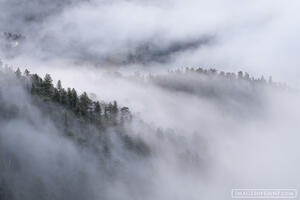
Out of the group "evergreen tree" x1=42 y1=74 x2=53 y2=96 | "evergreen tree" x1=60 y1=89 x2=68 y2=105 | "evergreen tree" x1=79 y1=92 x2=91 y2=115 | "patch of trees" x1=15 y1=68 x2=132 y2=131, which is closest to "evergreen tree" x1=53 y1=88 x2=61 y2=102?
"patch of trees" x1=15 y1=68 x2=132 y2=131

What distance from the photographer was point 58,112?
455 ft

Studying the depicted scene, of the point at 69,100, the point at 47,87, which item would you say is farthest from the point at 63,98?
the point at 47,87

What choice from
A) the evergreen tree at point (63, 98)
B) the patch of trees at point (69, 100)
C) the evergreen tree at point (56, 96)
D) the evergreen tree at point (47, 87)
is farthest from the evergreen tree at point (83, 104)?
the evergreen tree at point (47, 87)

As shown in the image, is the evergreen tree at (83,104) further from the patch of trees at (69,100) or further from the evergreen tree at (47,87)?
the evergreen tree at (47,87)

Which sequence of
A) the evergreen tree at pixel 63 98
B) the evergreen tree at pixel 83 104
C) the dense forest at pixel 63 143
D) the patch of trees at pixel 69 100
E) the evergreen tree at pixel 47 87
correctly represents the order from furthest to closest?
the evergreen tree at pixel 83 104, the evergreen tree at pixel 47 87, the evergreen tree at pixel 63 98, the patch of trees at pixel 69 100, the dense forest at pixel 63 143

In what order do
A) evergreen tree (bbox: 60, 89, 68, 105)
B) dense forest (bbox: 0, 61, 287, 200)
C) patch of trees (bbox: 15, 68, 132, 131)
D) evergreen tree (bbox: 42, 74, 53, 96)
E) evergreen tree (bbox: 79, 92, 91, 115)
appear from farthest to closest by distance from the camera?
evergreen tree (bbox: 79, 92, 91, 115) < evergreen tree (bbox: 42, 74, 53, 96) < evergreen tree (bbox: 60, 89, 68, 105) < patch of trees (bbox: 15, 68, 132, 131) < dense forest (bbox: 0, 61, 287, 200)

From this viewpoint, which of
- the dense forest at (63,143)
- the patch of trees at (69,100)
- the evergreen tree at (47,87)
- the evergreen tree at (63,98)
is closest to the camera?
the dense forest at (63,143)

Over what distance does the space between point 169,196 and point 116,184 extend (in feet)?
105

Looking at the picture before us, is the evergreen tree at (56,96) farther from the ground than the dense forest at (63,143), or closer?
farther from the ground

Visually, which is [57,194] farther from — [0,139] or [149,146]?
[149,146]

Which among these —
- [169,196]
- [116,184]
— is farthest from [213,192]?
[116,184]

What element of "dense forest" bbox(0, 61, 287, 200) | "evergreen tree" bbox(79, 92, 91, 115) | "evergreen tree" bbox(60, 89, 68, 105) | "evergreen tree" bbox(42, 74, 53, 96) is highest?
"evergreen tree" bbox(42, 74, 53, 96)

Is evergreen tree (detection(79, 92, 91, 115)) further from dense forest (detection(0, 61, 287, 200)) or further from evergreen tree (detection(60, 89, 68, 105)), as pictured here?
evergreen tree (detection(60, 89, 68, 105))

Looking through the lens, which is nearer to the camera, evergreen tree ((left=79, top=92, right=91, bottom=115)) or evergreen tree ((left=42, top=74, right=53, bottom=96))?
evergreen tree ((left=42, top=74, right=53, bottom=96))
